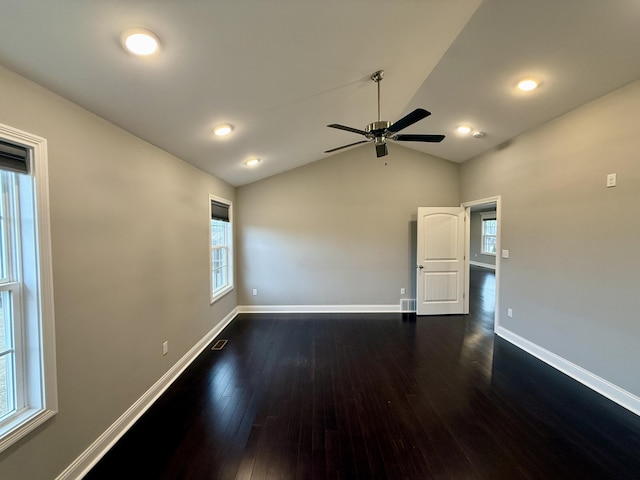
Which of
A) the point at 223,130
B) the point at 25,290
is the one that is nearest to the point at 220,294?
the point at 223,130

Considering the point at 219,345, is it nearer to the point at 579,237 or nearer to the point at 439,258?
the point at 439,258

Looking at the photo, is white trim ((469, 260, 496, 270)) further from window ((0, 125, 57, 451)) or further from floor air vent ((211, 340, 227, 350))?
window ((0, 125, 57, 451))

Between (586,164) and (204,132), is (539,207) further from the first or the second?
(204,132)

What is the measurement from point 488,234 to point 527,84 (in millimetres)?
9282

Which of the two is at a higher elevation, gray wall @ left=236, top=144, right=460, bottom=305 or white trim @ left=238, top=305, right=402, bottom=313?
gray wall @ left=236, top=144, right=460, bottom=305

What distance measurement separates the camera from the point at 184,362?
2.98 meters

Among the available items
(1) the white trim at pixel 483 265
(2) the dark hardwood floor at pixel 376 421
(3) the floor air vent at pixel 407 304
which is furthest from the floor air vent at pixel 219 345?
(1) the white trim at pixel 483 265

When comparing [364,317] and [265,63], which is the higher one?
[265,63]

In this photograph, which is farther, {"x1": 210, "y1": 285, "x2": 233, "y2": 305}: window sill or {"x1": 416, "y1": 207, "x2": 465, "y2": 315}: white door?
{"x1": 416, "y1": 207, "x2": 465, "y2": 315}: white door

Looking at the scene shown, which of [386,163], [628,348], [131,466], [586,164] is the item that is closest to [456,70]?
[586,164]

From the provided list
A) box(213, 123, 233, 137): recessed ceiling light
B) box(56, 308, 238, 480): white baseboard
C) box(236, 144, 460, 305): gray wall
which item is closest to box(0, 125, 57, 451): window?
box(56, 308, 238, 480): white baseboard

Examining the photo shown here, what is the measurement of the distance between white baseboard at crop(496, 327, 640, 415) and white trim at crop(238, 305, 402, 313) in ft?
6.26

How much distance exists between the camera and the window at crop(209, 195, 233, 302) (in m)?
4.09

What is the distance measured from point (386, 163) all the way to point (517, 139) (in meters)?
1.96
